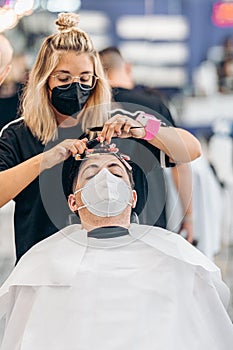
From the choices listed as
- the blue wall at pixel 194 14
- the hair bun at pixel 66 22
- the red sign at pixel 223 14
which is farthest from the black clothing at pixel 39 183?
the red sign at pixel 223 14

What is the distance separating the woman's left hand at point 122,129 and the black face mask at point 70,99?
90 mm

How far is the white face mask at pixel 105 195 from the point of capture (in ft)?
6.63

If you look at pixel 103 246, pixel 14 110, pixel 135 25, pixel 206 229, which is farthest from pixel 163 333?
pixel 135 25

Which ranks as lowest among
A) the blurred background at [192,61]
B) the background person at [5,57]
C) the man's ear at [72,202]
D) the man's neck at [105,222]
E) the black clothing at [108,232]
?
the blurred background at [192,61]

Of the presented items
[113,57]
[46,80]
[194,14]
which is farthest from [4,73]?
[194,14]

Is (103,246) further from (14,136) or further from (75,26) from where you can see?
(75,26)

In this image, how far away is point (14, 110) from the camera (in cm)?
227

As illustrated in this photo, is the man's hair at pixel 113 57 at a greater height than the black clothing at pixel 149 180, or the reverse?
the man's hair at pixel 113 57

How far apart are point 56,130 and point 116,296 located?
459 mm

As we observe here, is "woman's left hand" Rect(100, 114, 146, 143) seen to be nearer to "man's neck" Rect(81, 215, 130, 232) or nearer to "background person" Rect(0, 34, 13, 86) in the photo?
"man's neck" Rect(81, 215, 130, 232)

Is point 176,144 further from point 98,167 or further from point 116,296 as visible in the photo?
point 116,296

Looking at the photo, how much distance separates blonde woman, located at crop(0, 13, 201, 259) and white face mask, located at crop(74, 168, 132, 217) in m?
0.09

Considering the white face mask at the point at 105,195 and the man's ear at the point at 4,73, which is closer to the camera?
the white face mask at the point at 105,195

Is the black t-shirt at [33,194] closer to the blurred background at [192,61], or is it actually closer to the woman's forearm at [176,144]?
the woman's forearm at [176,144]
